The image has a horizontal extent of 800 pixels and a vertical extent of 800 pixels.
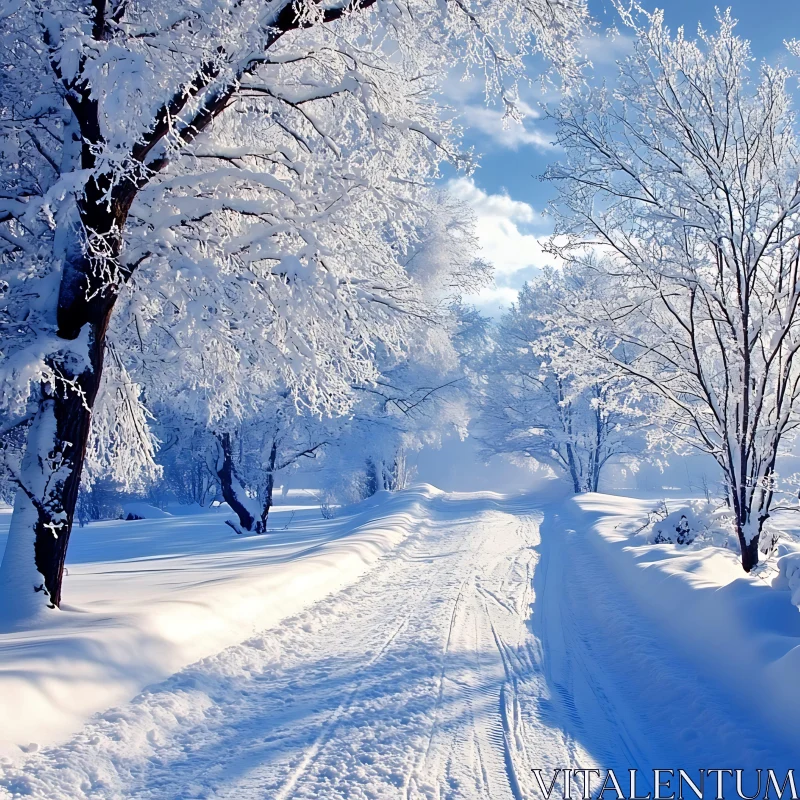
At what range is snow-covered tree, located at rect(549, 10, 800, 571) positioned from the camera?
712 centimetres

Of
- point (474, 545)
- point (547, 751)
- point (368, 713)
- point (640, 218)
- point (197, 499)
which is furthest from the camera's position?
point (197, 499)

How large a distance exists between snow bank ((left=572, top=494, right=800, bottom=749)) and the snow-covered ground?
0.02 meters

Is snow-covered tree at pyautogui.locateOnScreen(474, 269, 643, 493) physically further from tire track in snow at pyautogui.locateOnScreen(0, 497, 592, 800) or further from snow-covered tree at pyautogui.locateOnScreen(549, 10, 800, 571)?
tire track in snow at pyautogui.locateOnScreen(0, 497, 592, 800)

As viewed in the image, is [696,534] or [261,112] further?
[696,534]

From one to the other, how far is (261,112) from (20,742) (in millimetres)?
5744

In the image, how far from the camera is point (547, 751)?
142 inches

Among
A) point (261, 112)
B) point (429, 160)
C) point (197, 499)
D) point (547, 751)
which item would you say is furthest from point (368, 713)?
point (197, 499)

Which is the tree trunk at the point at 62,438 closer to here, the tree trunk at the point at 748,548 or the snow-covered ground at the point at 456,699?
the snow-covered ground at the point at 456,699

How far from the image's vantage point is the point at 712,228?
275 inches

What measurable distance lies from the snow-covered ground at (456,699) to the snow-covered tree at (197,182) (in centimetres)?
229

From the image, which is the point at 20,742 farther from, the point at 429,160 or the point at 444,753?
the point at 429,160

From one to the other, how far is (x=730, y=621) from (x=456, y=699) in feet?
8.01

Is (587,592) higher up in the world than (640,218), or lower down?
lower down

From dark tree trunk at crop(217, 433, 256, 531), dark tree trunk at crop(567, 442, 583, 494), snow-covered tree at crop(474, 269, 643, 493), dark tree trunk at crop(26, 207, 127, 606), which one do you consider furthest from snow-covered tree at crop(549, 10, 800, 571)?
dark tree trunk at crop(567, 442, 583, 494)
